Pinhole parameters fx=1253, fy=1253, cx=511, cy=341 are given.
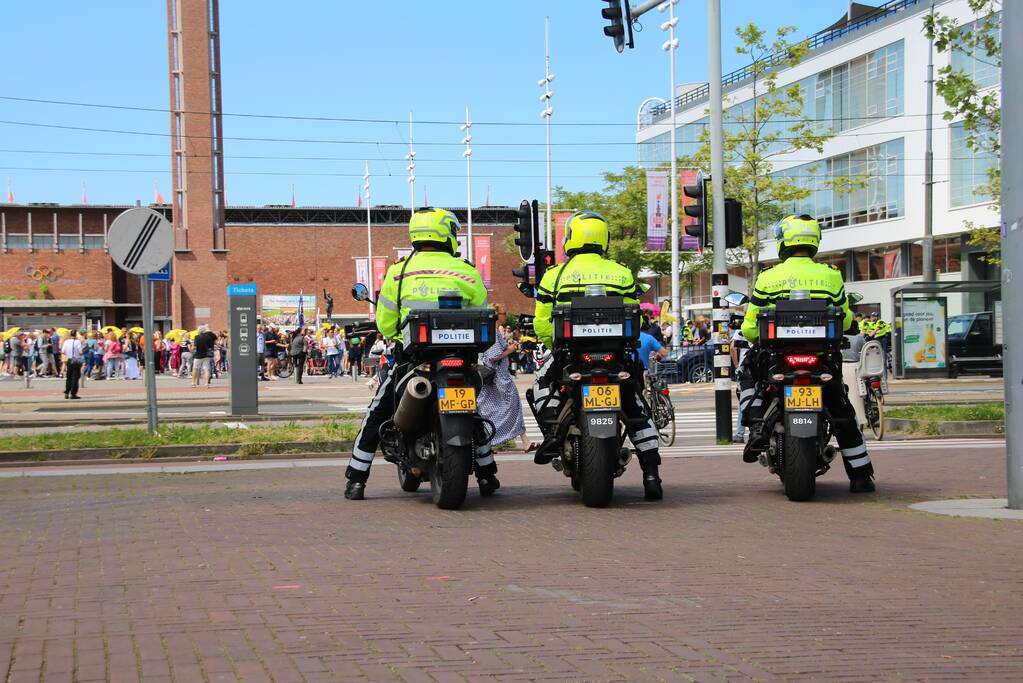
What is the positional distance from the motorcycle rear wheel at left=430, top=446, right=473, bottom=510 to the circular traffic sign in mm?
6704

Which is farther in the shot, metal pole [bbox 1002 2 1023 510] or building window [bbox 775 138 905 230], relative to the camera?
building window [bbox 775 138 905 230]

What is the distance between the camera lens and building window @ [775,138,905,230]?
48.4 meters

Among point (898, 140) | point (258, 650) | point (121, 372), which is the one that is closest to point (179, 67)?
point (121, 372)

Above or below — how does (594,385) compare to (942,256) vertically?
below

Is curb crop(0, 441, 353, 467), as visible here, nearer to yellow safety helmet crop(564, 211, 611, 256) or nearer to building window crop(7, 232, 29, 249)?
yellow safety helmet crop(564, 211, 611, 256)

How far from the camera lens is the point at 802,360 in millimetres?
8961

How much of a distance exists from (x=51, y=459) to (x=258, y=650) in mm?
9749

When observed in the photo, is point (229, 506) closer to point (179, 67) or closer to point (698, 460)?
point (698, 460)

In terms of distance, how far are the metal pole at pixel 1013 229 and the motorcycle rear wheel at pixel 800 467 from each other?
1315 mm

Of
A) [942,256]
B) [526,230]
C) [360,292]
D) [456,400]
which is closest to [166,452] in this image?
[526,230]

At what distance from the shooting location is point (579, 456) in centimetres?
873

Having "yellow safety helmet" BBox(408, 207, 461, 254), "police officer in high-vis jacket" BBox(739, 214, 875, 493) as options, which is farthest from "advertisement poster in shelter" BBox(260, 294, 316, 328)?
"police officer in high-vis jacket" BBox(739, 214, 875, 493)

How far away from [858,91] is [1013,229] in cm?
4435

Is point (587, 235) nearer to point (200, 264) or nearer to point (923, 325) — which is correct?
point (923, 325)
